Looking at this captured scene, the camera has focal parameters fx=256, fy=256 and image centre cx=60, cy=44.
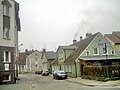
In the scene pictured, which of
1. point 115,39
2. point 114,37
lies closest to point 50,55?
point 114,37

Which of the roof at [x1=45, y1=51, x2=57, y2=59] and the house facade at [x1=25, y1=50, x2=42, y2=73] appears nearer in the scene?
the roof at [x1=45, y1=51, x2=57, y2=59]

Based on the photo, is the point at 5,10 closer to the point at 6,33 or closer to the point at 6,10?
the point at 6,10

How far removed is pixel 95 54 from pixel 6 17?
20.4 m

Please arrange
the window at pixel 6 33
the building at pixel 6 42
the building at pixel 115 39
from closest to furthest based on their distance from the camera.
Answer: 1. the building at pixel 6 42
2. the window at pixel 6 33
3. the building at pixel 115 39

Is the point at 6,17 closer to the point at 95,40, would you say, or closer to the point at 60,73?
the point at 60,73

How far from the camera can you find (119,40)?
5700cm

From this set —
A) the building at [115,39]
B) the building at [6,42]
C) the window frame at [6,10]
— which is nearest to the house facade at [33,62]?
the building at [115,39]

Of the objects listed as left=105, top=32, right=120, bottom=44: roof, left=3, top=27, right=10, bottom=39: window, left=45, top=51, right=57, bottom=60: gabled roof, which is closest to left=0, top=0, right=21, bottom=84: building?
left=3, top=27, right=10, bottom=39: window

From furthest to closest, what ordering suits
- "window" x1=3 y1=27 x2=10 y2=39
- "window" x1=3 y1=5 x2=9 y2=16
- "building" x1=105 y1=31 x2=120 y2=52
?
"building" x1=105 y1=31 x2=120 y2=52
"window" x1=3 y1=5 x2=9 y2=16
"window" x1=3 y1=27 x2=10 y2=39

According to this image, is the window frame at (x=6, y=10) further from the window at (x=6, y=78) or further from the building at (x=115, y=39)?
the building at (x=115, y=39)

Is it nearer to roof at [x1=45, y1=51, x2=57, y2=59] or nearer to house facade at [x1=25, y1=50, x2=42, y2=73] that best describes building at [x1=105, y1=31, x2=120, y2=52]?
roof at [x1=45, y1=51, x2=57, y2=59]

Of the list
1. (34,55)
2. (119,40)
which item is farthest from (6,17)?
Result: (34,55)

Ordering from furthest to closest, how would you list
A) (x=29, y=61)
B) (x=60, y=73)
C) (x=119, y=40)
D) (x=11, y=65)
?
(x=29, y=61) < (x=119, y=40) < (x=60, y=73) < (x=11, y=65)

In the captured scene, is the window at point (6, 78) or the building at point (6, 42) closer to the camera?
the building at point (6, 42)
